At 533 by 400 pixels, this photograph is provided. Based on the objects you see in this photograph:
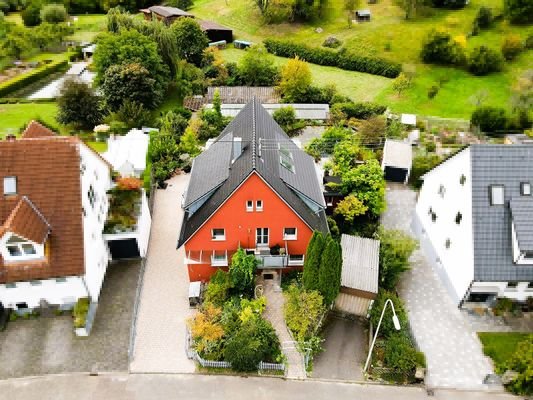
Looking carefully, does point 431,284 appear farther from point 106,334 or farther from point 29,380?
point 29,380

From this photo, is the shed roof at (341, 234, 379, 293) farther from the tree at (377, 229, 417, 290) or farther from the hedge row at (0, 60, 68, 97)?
the hedge row at (0, 60, 68, 97)

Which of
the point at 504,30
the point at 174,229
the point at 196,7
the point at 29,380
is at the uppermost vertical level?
the point at 196,7

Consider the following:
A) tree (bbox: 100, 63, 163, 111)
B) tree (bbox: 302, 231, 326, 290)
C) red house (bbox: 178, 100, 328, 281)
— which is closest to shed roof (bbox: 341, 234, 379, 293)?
red house (bbox: 178, 100, 328, 281)

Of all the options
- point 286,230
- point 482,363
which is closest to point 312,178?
point 286,230

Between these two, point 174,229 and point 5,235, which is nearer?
point 5,235

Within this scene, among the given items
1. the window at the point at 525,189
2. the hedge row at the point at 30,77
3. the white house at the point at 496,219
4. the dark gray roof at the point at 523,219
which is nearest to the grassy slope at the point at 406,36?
the hedge row at the point at 30,77

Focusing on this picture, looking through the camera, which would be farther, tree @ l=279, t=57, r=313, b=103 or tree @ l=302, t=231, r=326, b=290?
tree @ l=279, t=57, r=313, b=103

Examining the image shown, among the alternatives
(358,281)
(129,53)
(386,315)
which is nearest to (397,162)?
(358,281)
